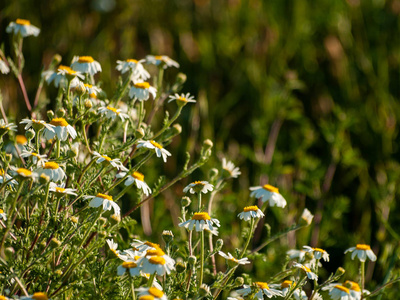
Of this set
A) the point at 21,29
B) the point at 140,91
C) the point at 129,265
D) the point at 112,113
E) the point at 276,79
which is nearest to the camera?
the point at 129,265

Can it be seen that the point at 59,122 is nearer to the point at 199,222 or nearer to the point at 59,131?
the point at 59,131

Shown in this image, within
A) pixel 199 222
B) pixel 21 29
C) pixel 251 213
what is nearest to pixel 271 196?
pixel 251 213

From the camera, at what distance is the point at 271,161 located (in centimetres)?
205

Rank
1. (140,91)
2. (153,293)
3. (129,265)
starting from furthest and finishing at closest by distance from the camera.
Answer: (140,91)
(129,265)
(153,293)

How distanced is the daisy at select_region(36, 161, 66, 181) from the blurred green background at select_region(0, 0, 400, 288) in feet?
2.87

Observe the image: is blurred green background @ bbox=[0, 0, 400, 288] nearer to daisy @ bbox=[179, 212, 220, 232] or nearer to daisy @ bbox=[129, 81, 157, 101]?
daisy @ bbox=[129, 81, 157, 101]

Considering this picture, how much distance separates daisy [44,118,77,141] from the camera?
1022 mm

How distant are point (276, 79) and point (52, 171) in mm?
1711

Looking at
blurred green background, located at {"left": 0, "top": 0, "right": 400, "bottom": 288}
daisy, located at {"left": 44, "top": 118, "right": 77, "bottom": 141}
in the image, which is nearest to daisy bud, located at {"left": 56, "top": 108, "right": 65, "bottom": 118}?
daisy, located at {"left": 44, "top": 118, "right": 77, "bottom": 141}

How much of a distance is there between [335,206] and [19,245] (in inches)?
42.2

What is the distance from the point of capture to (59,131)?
1.03 metres

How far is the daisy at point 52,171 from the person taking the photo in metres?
0.95

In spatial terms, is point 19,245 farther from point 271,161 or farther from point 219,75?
point 219,75

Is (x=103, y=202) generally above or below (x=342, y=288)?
above
